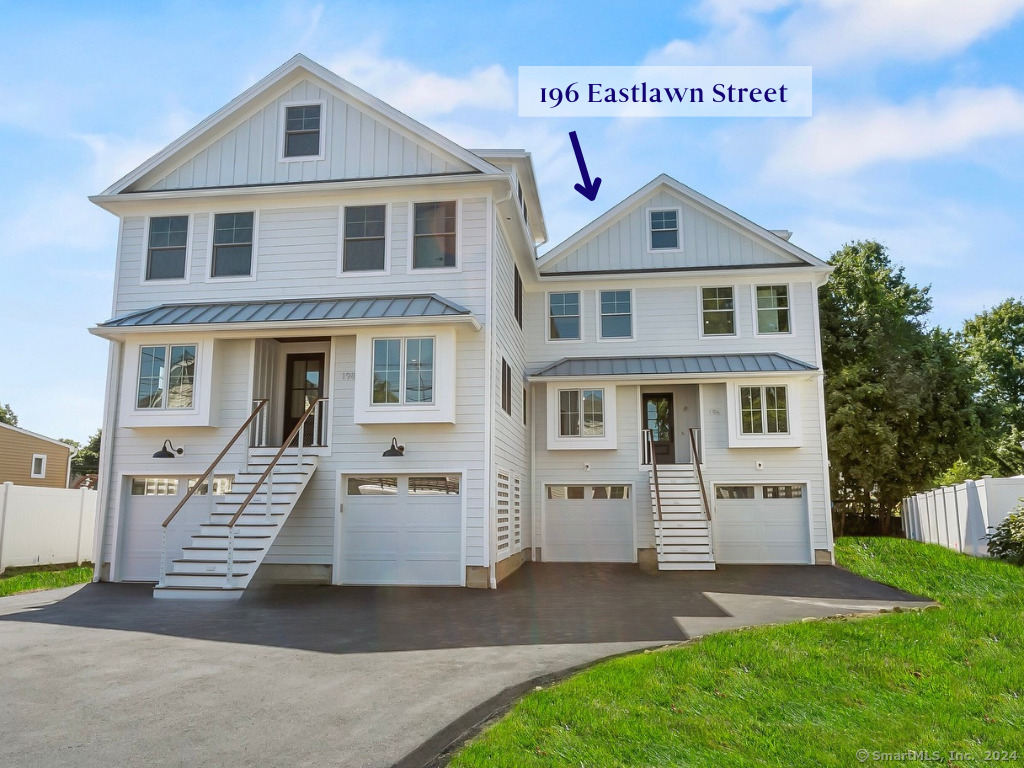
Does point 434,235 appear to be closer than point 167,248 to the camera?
Yes

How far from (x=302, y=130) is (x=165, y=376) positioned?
5.32 m

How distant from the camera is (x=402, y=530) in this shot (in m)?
13.4

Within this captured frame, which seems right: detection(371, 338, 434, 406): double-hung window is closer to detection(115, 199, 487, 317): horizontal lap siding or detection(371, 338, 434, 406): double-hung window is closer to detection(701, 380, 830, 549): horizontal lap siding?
detection(115, 199, 487, 317): horizontal lap siding

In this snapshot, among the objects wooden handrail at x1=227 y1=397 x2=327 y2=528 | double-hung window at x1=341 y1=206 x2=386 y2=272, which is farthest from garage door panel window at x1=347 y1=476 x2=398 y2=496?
Result: double-hung window at x1=341 y1=206 x2=386 y2=272

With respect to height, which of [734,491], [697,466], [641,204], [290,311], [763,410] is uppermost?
[641,204]

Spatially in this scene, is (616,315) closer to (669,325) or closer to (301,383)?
(669,325)

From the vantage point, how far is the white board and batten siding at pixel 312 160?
47.0 feet

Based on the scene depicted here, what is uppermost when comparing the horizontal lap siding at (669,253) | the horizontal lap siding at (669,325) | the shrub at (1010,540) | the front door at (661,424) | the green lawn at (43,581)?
the horizontal lap siding at (669,253)

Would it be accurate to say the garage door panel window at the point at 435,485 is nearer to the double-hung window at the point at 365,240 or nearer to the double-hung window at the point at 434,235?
the double-hung window at the point at 434,235

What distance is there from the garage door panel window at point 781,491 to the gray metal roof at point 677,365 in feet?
9.04

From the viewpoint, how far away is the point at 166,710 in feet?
18.1

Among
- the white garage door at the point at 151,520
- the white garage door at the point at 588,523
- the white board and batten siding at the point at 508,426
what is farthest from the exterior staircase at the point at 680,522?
the white garage door at the point at 151,520

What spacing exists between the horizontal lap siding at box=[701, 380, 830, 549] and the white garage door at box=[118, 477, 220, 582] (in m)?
10.7

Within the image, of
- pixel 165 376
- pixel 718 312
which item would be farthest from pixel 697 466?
pixel 165 376
